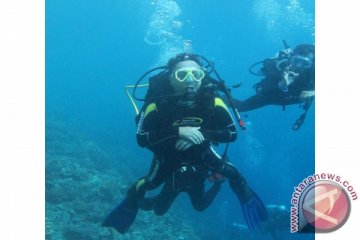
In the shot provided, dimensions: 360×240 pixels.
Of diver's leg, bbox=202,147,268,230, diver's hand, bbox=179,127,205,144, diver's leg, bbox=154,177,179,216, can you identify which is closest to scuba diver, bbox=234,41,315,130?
diver's leg, bbox=202,147,268,230

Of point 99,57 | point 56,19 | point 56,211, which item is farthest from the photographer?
point 56,19

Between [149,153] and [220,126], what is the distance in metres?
13.5

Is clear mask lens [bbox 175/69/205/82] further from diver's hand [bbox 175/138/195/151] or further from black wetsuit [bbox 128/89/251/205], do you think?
diver's hand [bbox 175/138/195/151]

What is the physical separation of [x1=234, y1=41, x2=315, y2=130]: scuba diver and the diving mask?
8.06ft

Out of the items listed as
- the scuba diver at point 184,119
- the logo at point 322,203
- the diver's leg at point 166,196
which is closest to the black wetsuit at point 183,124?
the scuba diver at point 184,119

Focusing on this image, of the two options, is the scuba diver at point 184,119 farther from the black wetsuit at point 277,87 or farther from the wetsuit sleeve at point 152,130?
the black wetsuit at point 277,87

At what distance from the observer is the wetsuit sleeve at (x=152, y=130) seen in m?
4.52

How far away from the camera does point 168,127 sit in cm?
464

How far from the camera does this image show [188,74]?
4465 millimetres

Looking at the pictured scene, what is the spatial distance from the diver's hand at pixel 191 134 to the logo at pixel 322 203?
4.34 feet

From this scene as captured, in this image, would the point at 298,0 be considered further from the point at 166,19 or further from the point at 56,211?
the point at 56,211

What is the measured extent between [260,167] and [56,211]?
1667 centimetres

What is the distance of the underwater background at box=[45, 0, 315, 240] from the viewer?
9.48m
